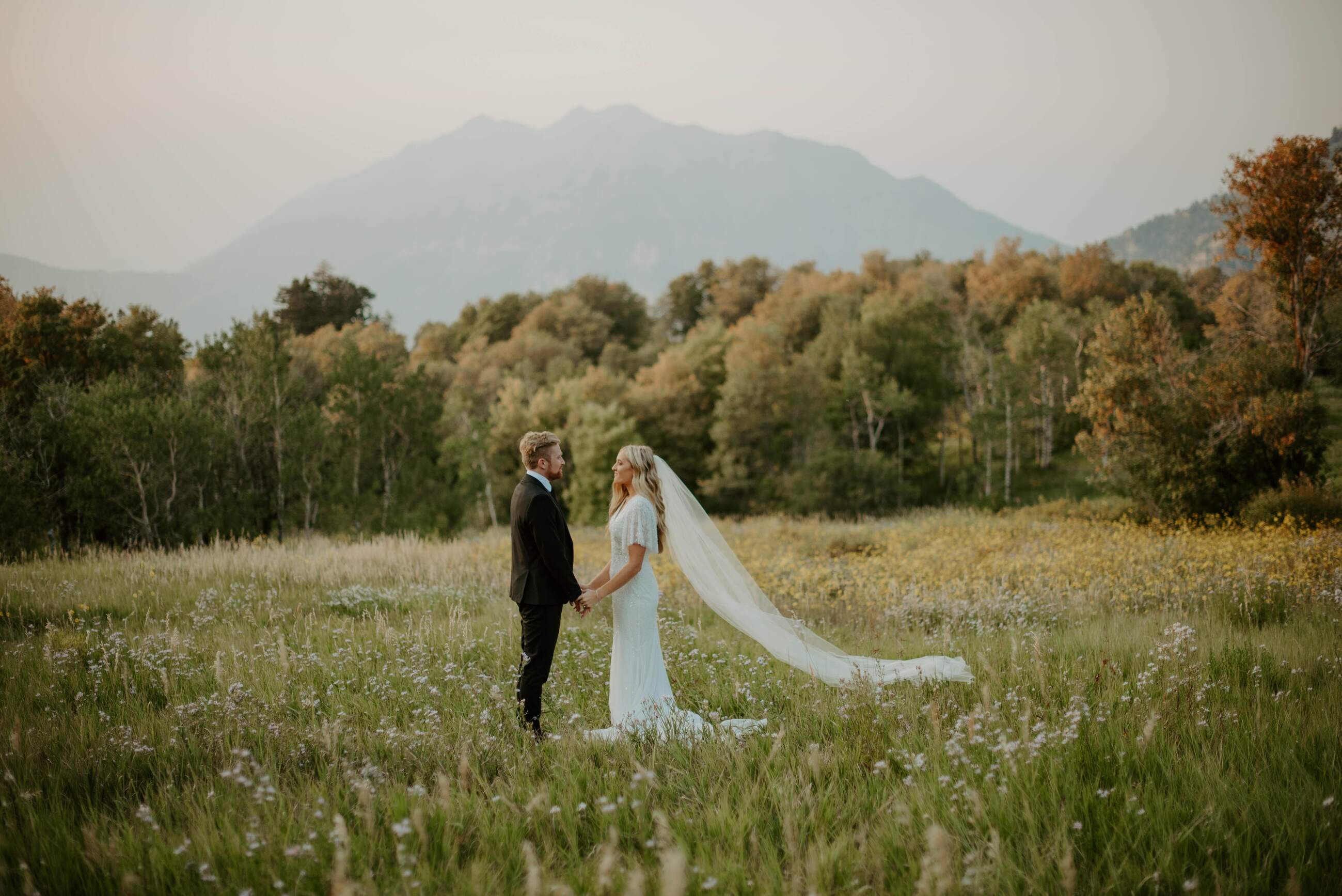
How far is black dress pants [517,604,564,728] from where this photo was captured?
5.75 meters

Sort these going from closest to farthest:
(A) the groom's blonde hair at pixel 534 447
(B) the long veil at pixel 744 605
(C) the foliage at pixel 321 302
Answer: (A) the groom's blonde hair at pixel 534 447 < (B) the long veil at pixel 744 605 < (C) the foliage at pixel 321 302

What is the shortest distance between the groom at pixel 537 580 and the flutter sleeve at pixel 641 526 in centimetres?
56

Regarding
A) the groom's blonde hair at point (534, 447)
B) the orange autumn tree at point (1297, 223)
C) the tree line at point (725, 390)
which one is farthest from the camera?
the orange autumn tree at point (1297, 223)

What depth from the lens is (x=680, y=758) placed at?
4.54 meters

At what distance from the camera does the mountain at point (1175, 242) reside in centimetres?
7556

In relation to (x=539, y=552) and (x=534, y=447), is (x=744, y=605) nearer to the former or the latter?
(x=539, y=552)

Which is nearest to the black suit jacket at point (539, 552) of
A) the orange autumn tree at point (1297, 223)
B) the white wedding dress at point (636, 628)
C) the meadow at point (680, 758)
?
the white wedding dress at point (636, 628)

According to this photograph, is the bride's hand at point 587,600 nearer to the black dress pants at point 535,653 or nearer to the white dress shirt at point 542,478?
the black dress pants at point 535,653

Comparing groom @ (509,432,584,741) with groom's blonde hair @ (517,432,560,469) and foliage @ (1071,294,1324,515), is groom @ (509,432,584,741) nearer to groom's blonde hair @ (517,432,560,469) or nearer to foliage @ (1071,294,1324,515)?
groom's blonde hair @ (517,432,560,469)

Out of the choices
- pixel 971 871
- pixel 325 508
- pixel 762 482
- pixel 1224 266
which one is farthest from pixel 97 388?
pixel 1224 266

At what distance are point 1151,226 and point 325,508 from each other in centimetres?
14251

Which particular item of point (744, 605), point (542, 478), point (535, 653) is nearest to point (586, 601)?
point (535, 653)

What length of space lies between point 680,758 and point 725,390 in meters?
45.0

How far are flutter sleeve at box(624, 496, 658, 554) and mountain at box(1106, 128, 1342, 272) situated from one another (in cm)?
7358
